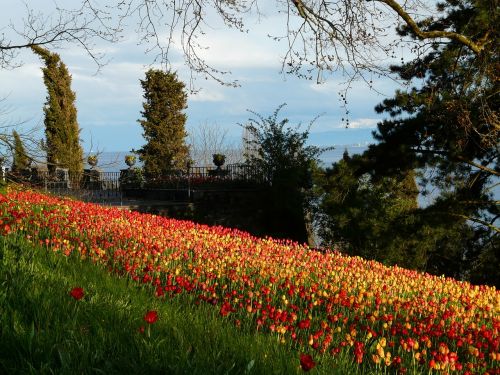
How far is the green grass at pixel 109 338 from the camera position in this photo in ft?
11.2

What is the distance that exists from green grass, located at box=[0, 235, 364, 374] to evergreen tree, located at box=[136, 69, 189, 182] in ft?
92.7

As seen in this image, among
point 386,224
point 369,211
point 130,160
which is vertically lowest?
point 386,224

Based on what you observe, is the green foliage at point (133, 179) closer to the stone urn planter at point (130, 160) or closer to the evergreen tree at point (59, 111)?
the evergreen tree at point (59, 111)

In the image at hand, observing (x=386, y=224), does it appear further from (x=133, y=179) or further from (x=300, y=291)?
(x=133, y=179)

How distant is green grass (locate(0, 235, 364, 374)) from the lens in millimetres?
3426

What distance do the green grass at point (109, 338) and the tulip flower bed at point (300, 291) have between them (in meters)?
0.55

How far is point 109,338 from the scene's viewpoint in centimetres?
381

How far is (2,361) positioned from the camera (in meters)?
3.48

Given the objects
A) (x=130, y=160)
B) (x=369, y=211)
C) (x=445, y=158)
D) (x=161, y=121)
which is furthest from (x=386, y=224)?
(x=130, y=160)

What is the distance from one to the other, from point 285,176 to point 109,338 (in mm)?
19790

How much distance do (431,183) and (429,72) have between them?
2.80 m

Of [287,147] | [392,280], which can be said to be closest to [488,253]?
[392,280]

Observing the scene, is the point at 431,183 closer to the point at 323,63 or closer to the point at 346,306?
the point at 323,63

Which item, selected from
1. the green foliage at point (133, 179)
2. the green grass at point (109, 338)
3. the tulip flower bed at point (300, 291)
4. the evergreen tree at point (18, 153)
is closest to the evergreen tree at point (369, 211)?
the tulip flower bed at point (300, 291)
